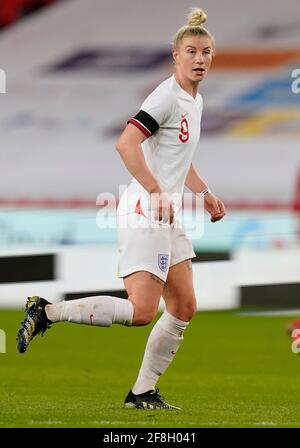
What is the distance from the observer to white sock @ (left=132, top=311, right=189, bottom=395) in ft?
19.2

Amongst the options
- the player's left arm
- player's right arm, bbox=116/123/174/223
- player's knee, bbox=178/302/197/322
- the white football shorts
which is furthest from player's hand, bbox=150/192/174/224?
the player's left arm

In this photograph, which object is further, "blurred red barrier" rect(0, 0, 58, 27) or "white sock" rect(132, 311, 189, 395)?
"blurred red barrier" rect(0, 0, 58, 27)

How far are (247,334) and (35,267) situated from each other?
8.08 ft

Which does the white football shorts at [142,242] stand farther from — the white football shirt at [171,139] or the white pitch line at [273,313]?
the white pitch line at [273,313]

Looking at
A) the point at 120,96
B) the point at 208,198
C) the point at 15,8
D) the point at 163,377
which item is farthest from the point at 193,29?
the point at 15,8

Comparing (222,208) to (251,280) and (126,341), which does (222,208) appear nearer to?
(126,341)

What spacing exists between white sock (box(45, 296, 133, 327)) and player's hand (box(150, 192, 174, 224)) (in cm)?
43

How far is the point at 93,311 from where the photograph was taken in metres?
5.53

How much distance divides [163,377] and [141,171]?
2.44 meters

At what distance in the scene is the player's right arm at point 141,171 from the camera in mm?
5426
